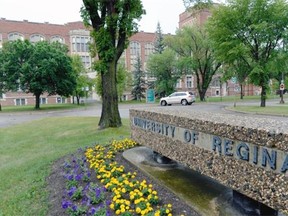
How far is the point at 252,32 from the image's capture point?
20.4 meters

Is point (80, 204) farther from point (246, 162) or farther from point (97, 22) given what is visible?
point (97, 22)

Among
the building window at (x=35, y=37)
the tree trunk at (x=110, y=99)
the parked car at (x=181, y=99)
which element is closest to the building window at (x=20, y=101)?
the building window at (x=35, y=37)

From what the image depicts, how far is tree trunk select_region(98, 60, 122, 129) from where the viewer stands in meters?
10.4

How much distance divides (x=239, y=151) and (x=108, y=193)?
7.35ft

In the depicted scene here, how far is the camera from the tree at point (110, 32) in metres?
9.87

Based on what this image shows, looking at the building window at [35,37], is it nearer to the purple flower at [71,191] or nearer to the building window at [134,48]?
the building window at [134,48]

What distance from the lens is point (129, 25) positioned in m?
9.91

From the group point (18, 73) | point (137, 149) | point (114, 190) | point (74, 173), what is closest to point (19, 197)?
point (74, 173)

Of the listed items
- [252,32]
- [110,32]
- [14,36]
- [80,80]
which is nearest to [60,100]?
[14,36]

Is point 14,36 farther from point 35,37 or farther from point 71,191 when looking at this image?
point 71,191

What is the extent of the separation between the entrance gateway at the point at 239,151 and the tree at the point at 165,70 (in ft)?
114

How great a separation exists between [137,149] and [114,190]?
258cm

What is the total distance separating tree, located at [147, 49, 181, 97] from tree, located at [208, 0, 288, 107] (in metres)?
15.7

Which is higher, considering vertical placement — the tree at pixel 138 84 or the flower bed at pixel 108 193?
the tree at pixel 138 84
